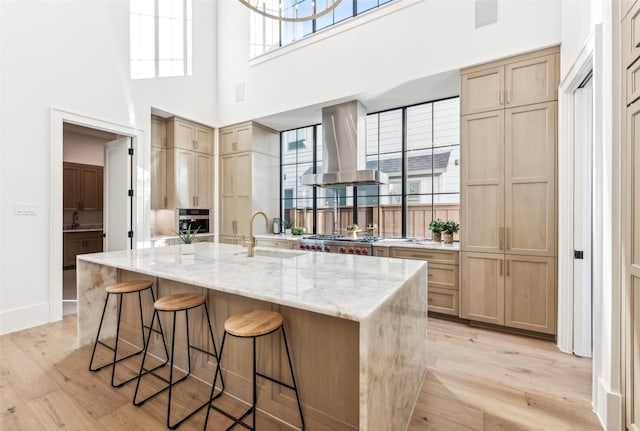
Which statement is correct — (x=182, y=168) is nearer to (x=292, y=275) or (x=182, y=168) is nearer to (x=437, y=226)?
(x=292, y=275)

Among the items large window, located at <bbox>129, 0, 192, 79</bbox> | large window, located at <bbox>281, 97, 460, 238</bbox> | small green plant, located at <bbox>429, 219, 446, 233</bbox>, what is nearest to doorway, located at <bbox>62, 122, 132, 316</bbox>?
large window, located at <bbox>129, 0, 192, 79</bbox>

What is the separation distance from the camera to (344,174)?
3.92m

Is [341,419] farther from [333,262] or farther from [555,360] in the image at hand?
[555,360]

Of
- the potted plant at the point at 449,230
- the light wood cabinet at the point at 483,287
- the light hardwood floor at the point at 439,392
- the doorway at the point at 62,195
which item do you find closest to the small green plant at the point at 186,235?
the doorway at the point at 62,195

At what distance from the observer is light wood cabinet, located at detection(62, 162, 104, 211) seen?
571cm

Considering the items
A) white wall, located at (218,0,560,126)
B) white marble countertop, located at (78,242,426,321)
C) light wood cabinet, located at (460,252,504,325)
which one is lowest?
light wood cabinet, located at (460,252,504,325)

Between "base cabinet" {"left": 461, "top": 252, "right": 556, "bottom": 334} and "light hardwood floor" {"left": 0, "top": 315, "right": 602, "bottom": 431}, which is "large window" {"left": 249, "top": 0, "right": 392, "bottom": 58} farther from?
"light hardwood floor" {"left": 0, "top": 315, "right": 602, "bottom": 431}

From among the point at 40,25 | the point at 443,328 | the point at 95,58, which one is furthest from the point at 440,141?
the point at 40,25

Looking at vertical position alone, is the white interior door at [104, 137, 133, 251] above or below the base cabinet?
above

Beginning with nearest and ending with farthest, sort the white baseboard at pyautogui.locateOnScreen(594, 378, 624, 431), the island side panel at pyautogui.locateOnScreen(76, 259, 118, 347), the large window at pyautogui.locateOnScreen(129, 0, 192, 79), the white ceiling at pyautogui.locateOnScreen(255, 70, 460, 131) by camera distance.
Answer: the white baseboard at pyautogui.locateOnScreen(594, 378, 624, 431)
the island side panel at pyautogui.locateOnScreen(76, 259, 118, 347)
the white ceiling at pyautogui.locateOnScreen(255, 70, 460, 131)
the large window at pyautogui.locateOnScreen(129, 0, 192, 79)

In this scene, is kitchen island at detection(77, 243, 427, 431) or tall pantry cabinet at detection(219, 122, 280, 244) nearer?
kitchen island at detection(77, 243, 427, 431)

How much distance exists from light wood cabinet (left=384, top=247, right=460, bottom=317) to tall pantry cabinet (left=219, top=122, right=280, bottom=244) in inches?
110

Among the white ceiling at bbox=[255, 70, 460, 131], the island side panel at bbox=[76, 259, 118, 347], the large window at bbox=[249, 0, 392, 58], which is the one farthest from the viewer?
the large window at bbox=[249, 0, 392, 58]

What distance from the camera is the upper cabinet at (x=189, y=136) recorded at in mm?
4621
